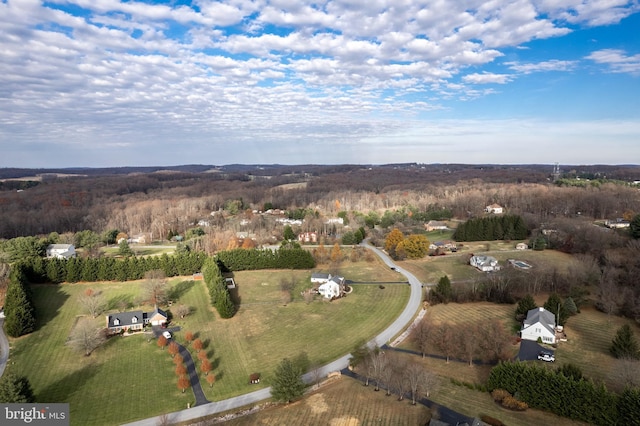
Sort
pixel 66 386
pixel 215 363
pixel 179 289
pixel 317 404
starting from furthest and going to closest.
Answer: pixel 179 289 < pixel 215 363 < pixel 66 386 < pixel 317 404

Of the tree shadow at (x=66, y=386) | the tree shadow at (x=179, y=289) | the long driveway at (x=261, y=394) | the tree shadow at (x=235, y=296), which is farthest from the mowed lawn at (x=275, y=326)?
the tree shadow at (x=66, y=386)

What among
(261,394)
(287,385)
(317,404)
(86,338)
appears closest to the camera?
(287,385)

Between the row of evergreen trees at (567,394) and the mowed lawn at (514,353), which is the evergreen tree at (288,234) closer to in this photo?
the mowed lawn at (514,353)

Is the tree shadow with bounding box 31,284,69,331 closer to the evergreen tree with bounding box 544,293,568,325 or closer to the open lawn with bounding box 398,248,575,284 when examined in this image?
the open lawn with bounding box 398,248,575,284

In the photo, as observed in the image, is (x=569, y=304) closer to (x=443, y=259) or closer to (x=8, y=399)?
(x=443, y=259)

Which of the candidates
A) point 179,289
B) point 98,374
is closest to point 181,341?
point 98,374

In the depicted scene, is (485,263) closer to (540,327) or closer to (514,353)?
(540,327)

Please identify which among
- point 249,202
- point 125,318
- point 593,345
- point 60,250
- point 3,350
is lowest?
point 3,350
